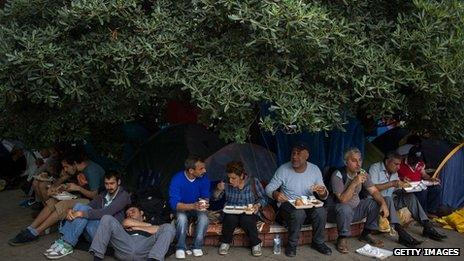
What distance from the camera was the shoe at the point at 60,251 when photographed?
5402 mm

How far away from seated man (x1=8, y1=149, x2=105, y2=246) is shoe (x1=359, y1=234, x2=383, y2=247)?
3508 millimetres

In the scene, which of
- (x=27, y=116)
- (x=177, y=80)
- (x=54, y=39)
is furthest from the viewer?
(x=27, y=116)

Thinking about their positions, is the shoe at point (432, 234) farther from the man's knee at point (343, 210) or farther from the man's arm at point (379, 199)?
the man's knee at point (343, 210)

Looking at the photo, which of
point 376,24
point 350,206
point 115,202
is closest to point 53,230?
point 115,202

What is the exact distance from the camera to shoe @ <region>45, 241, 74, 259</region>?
5402mm

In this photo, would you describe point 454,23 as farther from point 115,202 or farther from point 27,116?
point 27,116

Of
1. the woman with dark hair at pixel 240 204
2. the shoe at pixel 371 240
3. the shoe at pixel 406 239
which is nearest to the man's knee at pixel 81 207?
the woman with dark hair at pixel 240 204

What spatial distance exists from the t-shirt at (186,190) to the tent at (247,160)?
2.56ft

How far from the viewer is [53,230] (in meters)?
6.26

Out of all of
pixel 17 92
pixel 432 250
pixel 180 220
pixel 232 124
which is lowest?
pixel 432 250

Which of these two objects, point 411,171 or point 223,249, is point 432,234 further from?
point 223,249

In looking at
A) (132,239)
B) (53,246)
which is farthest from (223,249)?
(53,246)

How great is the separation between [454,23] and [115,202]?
425cm

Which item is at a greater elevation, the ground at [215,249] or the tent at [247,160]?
the tent at [247,160]
